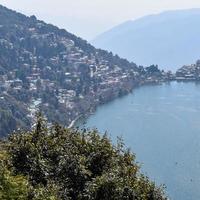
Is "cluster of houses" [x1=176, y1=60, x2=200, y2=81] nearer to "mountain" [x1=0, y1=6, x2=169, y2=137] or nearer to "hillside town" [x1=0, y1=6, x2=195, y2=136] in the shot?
"hillside town" [x1=0, y1=6, x2=195, y2=136]

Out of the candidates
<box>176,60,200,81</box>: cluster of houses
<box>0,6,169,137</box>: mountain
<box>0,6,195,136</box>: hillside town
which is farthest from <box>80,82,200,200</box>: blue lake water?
<box>0,6,169,137</box>: mountain

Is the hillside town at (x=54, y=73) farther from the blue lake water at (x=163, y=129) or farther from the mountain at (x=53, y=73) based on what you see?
the blue lake water at (x=163, y=129)

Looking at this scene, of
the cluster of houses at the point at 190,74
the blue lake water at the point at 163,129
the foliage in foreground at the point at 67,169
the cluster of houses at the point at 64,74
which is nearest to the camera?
the foliage in foreground at the point at 67,169

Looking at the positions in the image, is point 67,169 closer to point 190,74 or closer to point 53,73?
point 53,73

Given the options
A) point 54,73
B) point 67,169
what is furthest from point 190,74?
point 67,169

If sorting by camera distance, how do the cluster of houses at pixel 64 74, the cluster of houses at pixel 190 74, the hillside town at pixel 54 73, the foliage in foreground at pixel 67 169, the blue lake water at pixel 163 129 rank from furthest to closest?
the cluster of houses at pixel 190 74, the cluster of houses at pixel 64 74, the hillside town at pixel 54 73, the blue lake water at pixel 163 129, the foliage in foreground at pixel 67 169

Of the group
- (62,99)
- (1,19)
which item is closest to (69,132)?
(62,99)

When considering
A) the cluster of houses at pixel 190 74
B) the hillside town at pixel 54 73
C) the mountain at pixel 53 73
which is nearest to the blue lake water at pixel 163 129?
the cluster of houses at pixel 190 74
